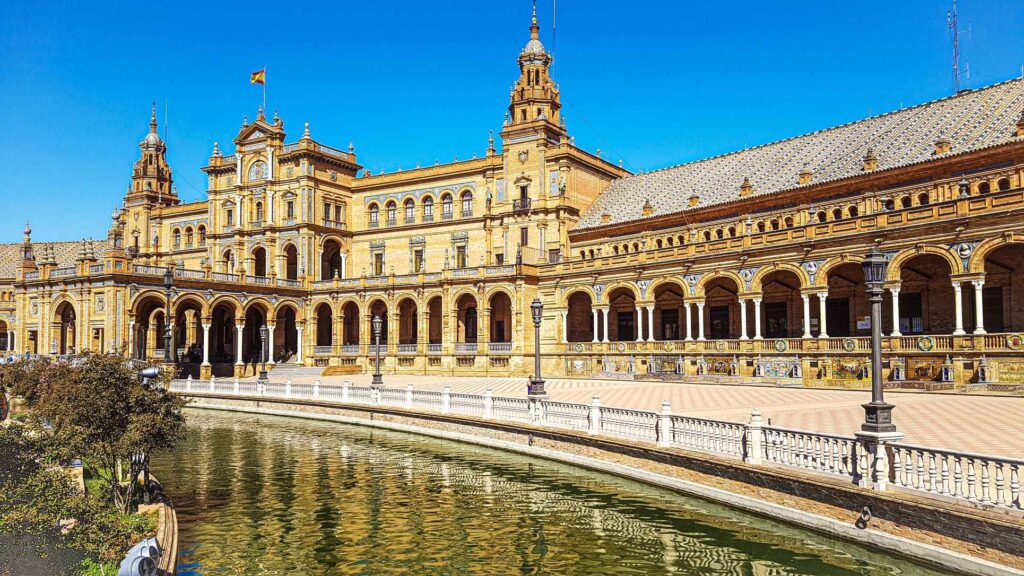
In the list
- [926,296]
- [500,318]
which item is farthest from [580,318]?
[926,296]

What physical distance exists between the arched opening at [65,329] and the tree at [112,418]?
1455 inches

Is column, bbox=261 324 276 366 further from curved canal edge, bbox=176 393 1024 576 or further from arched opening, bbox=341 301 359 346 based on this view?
curved canal edge, bbox=176 393 1024 576

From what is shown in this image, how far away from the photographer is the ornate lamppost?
11.1 meters

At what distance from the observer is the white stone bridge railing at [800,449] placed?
980 centimetres

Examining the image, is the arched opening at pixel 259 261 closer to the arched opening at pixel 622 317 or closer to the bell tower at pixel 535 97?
the bell tower at pixel 535 97

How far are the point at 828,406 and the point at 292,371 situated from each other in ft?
121

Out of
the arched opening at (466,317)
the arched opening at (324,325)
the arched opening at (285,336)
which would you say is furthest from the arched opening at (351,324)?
the arched opening at (466,317)

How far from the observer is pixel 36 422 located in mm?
13648

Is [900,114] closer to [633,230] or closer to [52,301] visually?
[633,230]

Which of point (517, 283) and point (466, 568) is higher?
point (517, 283)

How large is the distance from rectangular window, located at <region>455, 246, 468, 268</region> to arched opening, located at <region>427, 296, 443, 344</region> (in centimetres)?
434

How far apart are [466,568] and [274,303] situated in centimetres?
4686

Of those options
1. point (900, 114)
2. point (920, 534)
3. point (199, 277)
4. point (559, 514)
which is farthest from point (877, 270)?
point (199, 277)

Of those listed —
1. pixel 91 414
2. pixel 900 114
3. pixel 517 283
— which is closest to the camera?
pixel 91 414
